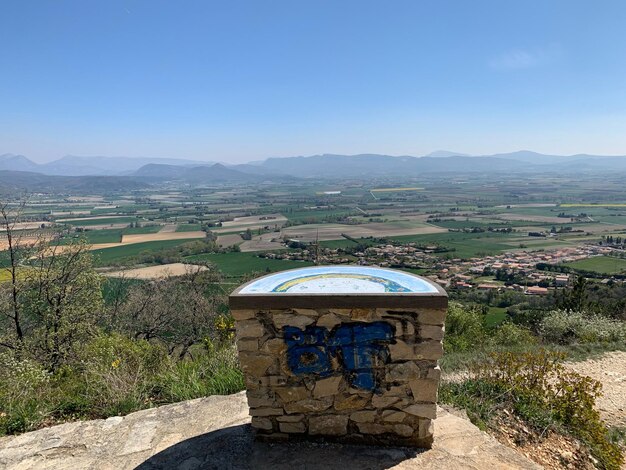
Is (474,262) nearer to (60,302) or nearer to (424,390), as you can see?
(60,302)

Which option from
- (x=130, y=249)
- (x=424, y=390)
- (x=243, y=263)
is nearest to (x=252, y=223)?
(x=130, y=249)

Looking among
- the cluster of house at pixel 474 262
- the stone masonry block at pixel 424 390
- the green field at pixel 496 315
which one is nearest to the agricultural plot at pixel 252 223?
the cluster of house at pixel 474 262

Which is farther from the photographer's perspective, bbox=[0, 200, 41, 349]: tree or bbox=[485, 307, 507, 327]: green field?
bbox=[485, 307, 507, 327]: green field

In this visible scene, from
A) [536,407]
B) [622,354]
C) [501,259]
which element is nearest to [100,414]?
[536,407]

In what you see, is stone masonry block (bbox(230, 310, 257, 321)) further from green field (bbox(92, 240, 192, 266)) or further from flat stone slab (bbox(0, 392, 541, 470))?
green field (bbox(92, 240, 192, 266))

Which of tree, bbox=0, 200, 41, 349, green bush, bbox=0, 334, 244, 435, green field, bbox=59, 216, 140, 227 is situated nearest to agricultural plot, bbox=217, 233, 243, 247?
green field, bbox=59, 216, 140, 227

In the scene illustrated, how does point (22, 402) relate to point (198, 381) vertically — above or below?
above

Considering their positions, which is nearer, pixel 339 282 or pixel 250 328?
pixel 250 328
